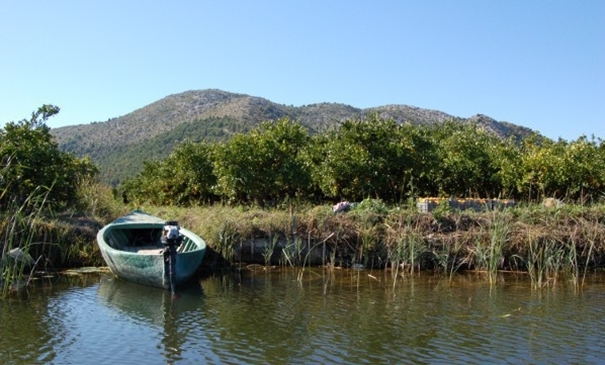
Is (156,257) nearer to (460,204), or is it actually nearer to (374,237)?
(374,237)

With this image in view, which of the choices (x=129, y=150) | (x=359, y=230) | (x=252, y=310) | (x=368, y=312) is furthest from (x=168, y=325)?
(x=129, y=150)

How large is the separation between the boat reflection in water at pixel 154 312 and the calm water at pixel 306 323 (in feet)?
0.07

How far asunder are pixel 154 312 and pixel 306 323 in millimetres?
2781

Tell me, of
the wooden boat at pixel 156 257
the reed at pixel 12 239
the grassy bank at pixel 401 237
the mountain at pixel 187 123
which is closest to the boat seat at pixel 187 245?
the wooden boat at pixel 156 257

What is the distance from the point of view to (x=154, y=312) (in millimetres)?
9961

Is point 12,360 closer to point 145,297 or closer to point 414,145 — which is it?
point 145,297

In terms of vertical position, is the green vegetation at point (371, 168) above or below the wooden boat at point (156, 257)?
above

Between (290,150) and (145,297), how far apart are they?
37.4 ft

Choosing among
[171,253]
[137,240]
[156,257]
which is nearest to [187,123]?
[137,240]

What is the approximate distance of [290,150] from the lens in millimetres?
21766

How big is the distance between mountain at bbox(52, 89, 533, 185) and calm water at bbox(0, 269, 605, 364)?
47.6 m

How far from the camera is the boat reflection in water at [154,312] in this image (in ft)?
26.7

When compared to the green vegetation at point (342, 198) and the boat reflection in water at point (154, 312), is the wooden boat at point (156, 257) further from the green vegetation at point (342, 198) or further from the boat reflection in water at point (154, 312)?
the green vegetation at point (342, 198)

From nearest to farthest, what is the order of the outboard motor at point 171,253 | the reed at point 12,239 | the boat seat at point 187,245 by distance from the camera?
the reed at point 12,239
the outboard motor at point 171,253
the boat seat at point 187,245
